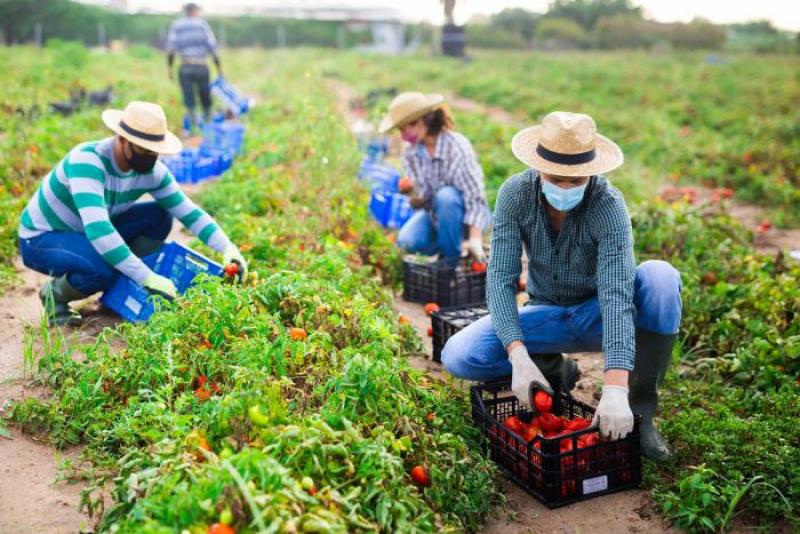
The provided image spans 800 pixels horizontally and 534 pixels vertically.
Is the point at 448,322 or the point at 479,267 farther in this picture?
the point at 479,267

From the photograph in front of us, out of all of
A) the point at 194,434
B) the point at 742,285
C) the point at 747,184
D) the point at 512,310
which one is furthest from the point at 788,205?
the point at 194,434

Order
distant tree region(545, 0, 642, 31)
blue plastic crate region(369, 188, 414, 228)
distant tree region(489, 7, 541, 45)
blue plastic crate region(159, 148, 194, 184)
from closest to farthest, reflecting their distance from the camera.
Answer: blue plastic crate region(369, 188, 414, 228) < blue plastic crate region(159, 148, 194, 184) < distant tree region(489, 7, 541, 45) < distant tree region(545, 0, 642, 31)

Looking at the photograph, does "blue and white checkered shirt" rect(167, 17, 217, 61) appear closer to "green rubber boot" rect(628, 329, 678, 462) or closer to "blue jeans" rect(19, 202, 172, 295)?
"blue jeans" rect(19, 202, 172, 295)

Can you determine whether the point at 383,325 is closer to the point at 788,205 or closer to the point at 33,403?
the point at 33,403

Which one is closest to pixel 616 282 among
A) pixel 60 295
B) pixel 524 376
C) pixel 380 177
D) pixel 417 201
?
pixel 524 376

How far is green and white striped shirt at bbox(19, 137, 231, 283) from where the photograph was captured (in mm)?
4156

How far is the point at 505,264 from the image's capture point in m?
3.41

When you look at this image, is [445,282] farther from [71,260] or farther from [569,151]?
[71,260]

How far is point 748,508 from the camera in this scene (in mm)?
3002

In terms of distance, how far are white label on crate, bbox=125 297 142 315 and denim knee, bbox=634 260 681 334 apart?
259 centimetres

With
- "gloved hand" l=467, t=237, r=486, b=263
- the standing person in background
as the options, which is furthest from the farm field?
the standing person in background

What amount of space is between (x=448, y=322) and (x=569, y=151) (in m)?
1.33

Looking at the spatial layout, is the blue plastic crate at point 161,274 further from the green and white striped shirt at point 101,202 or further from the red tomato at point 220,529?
the red tomato at point 220,529

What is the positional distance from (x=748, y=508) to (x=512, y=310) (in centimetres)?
115
